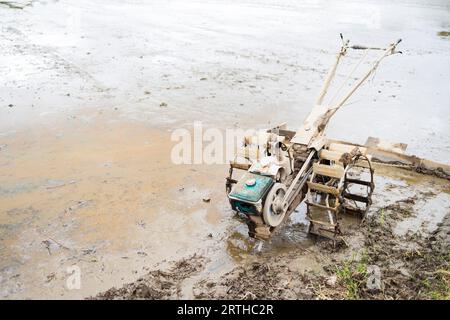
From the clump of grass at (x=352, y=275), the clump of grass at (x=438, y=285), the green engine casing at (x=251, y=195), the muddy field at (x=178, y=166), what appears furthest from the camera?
the muddy field at (x=178, y=166)

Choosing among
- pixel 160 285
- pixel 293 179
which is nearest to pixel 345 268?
pixel 293 179

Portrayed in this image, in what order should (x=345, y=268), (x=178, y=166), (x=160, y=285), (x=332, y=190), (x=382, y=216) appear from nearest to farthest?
1. (x=160, y=285)
2. (x=345, y=268)
3. (x=332, y=190)
4. (x=382, y=216)
5. (x=178, y=166)

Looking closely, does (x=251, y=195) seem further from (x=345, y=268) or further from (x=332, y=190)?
(x=345, y=268)

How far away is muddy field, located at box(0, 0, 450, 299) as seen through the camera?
5215mm

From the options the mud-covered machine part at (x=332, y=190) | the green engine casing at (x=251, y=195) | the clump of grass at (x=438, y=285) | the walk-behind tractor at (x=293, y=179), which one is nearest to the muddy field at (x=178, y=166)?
the clump of grass at (x=438, y=285)

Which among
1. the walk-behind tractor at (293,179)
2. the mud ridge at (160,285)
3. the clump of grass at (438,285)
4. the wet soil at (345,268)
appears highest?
the walk-behind tractor at (293,179)

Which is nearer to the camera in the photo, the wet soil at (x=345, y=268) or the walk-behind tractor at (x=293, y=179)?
the wet soil at (x=345, y=268)

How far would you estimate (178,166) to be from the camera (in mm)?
8242

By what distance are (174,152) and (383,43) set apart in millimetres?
13761

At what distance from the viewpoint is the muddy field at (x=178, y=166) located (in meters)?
5.21

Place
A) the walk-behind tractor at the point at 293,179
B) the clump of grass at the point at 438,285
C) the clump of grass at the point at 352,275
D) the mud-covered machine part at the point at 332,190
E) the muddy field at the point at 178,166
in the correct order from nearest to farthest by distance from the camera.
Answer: the clump of grass at the point at 438,285 → the clump of grass at the point at 352,275 → the walk-behind tractor at the point at 293,179 → the muddy field at the point at 178,166 → the mud-covered machine part at the point at 332,190

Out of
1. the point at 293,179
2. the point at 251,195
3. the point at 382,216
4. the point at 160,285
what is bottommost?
the point at 160,285

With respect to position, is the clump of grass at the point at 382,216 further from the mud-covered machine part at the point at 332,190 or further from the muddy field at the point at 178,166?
the mud-covered machine part at the point at 332,190

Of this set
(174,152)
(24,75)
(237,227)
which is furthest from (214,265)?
(24,75)
